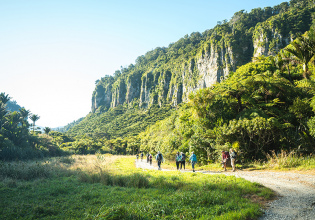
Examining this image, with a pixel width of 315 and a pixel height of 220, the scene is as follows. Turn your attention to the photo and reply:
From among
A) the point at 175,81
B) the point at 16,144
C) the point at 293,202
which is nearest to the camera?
the point at 293,202

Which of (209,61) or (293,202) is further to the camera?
(209,61)

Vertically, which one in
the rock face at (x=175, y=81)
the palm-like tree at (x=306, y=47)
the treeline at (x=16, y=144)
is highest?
the rock face at (x=175, y=81)

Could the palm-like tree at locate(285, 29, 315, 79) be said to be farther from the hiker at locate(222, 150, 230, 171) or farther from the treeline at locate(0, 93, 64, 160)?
the treeline at locate(0, 93, 64, 160)

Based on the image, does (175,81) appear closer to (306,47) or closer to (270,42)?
→ (270,42)

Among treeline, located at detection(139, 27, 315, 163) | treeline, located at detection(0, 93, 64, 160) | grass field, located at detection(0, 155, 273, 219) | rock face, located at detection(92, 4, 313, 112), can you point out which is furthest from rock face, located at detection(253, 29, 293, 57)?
treeline, located at detection(0, 93, 64, 160)

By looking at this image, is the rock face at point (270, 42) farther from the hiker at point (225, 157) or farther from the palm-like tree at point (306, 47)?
the hiker at point (225, 157)

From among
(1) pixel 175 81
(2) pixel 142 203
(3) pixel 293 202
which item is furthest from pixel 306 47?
(1) pixel 175 81

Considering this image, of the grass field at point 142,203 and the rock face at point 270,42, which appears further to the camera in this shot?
the rock face at point 270,42

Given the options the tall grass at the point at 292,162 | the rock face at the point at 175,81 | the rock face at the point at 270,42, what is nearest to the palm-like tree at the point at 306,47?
the tall grass at the point at 292,162

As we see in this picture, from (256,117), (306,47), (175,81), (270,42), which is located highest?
(270,42)

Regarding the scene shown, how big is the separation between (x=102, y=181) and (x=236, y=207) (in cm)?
808

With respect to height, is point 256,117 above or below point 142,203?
above

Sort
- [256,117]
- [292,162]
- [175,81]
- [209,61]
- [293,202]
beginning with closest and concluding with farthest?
1. [293,202]
2. [292,162]
3. [256,117]
4. [209,61]
5. [175,81]

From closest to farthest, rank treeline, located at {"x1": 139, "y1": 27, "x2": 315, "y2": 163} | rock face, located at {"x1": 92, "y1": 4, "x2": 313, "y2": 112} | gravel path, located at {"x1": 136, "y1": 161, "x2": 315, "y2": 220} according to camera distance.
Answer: gravel path, located at {"x1": 136, "y1": 161, "x2": 315, "y2": 220}, treeline, located at {"x1": 139, "y1": 27, "x2": 315, "y2": 163}, rock face, located at {"x1": 92, "y1": 4, "x2": 313, "y2": 112}
